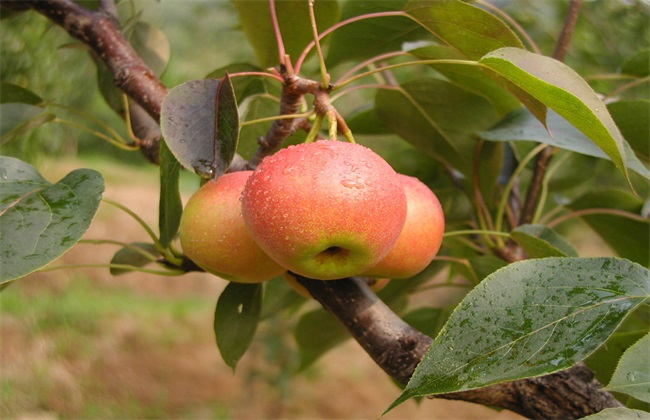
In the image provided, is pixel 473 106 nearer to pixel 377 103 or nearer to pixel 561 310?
pixel 377 103

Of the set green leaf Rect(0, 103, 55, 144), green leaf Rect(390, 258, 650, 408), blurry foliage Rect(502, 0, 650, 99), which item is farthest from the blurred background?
green leaf Rect(390, 258, 650, 408)

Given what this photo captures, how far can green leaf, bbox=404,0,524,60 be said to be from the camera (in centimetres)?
48

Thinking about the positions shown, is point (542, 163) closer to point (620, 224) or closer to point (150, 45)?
point (620, 224)

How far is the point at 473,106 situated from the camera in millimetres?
636

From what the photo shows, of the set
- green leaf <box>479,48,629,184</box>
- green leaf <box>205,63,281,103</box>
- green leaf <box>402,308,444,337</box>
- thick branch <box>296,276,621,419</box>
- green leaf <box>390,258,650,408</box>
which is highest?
green leaf <box>479,48,629,184</box>

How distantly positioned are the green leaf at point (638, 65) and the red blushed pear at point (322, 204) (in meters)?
0.47

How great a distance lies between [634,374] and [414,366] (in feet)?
0.50

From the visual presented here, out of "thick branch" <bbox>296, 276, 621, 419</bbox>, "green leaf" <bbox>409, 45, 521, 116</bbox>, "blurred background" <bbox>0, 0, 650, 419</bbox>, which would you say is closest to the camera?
"thick branch" <bbox>296, 276, 621, 419</bbox>

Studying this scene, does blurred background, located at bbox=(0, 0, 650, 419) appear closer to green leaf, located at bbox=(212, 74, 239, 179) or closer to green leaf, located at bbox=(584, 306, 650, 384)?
green leaf, located at bbox=(584, 306, 650, 384)

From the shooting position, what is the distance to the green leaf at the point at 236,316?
22.9 inches

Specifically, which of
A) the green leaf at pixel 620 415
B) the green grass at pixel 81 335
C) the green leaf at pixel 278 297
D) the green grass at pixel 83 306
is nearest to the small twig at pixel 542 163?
the green leaf at pixel 278 297

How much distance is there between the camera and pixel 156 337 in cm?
254

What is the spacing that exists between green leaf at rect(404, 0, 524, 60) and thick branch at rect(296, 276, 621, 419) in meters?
0.21

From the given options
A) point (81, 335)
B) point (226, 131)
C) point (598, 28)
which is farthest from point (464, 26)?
point (81, 335)
